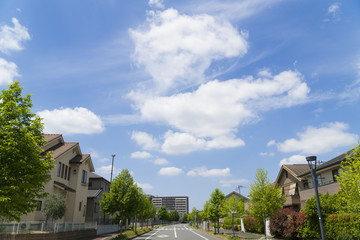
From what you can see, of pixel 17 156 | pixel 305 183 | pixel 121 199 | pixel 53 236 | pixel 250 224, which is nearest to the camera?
pixel 17 156

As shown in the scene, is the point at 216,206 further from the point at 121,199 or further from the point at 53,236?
the point at 53,236

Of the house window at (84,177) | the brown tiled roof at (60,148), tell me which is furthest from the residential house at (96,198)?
the brown tiled roof at (60,148)

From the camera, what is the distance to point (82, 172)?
Answer: 33281 mm

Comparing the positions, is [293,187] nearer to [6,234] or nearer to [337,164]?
[337,164]

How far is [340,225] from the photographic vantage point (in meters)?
17.8

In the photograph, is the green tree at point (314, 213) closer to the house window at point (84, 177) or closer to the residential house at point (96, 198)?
the house window at point (84, 177)

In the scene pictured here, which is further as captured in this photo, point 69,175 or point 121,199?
point 69,175

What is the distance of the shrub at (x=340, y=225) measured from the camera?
53.6ft

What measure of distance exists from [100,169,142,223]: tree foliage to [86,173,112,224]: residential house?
30.7 ft

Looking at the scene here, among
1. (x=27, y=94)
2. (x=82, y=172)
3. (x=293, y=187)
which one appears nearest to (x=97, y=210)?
(x=82, y=172)

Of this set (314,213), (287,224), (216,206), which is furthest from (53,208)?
(216,206)

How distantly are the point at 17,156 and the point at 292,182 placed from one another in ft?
118

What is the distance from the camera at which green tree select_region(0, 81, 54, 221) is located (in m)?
10.8

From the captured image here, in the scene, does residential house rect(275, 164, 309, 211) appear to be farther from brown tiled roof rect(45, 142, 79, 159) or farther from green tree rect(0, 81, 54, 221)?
green tree rect(0, 81, 54, 221)
